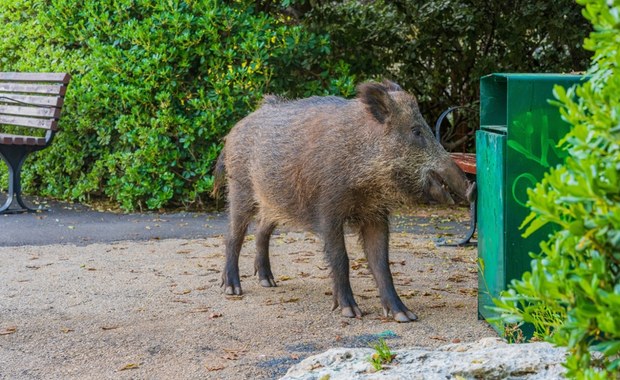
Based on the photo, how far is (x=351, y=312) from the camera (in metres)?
5.75

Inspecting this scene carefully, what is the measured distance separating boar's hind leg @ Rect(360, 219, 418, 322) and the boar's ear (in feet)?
2.32

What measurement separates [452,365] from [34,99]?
8.57 m

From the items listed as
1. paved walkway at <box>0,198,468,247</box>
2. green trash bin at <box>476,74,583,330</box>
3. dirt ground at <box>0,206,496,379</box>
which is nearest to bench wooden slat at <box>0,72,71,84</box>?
paved walkway at <box>0,198,468,247</box>

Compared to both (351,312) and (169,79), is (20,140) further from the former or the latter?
(351,312)

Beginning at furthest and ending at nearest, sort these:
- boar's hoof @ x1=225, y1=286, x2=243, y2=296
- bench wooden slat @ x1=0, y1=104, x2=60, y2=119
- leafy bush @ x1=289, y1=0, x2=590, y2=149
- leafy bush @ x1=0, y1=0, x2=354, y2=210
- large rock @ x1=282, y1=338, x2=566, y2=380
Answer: leafy bush @ x1=289, y1=0, x2=590, y2=149
bench wooden slat @ x1=0, y1=104, x2=60, y2=119
leafy bush @ x1=0, y1=0, x2=354, y2=210
boar's hoof @ x1=225, y1=286, x2=243, y2=296
large rock @ x1=282, y1=338, x2=566, y2=380

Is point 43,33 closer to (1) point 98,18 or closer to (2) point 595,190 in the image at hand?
(1) point 98,18

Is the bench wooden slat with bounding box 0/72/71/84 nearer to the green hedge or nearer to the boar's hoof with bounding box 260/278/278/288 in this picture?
the green hedge

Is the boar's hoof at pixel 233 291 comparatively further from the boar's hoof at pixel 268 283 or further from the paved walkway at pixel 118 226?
the paved walkway at pixel 118 226

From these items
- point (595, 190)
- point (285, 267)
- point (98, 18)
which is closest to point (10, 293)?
point (285, 267)

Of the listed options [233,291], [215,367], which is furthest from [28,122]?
[215,367]

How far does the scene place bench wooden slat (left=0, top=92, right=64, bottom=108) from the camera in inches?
409

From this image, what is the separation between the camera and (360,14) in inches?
433

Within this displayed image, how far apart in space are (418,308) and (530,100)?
178 centimetres

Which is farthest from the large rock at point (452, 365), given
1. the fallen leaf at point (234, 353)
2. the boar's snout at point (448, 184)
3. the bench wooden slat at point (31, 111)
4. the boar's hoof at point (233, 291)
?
the bench wooden slat at point (31, 111)
